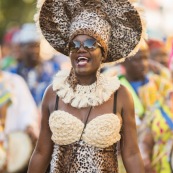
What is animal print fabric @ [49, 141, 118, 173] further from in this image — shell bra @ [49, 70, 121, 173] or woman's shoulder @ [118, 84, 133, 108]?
woman's shoulder @ [118, 84, 133, 108]

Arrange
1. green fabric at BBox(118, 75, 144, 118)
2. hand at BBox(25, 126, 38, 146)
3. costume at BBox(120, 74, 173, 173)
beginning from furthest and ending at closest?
hand at BBox(25, 126, 38, 146) < green fabric at BBox(118, 75, 144, 118) < costume at BBox(120, 74, 173, 173)

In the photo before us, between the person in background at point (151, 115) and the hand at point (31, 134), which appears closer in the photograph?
the person in background at point (151, 115)

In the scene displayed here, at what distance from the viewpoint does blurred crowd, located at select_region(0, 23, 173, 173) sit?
1140 centimetres

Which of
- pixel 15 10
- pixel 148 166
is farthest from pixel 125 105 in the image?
pixel 15 10

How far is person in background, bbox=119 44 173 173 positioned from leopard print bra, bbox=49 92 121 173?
2.97 meters

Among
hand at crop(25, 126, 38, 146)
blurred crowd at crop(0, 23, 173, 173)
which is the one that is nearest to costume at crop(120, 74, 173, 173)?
blurred crowd at crop(0, 23, 173, 173)

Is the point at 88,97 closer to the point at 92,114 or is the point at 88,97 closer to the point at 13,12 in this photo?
the point at 92,114

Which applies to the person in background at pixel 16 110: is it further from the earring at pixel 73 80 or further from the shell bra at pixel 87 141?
the shell bra at pixel 87 141

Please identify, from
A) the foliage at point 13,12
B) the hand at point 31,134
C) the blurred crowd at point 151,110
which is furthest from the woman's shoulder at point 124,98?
the foliage at point 13,12

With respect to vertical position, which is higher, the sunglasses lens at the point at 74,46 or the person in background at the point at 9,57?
the sunglasses lens at the point at 74,46

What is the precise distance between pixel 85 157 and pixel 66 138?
0.21 m

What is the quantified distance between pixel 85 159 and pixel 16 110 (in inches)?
191

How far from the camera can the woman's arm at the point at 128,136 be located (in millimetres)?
8156

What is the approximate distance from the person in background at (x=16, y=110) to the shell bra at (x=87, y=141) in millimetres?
3811
